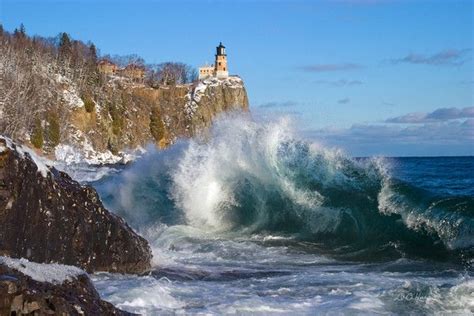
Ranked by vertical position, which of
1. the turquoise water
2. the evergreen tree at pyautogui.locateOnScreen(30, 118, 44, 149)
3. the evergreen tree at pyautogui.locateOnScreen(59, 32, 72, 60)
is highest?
the evergreen tree at pyautogui.locateOnScreen(59, 32, 72, 60)

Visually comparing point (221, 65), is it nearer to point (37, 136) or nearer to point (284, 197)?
point (37, 136)

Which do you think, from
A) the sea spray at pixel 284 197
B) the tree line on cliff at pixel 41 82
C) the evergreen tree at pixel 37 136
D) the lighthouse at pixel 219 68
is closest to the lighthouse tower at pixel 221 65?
the lighthouse at pixel 219 68

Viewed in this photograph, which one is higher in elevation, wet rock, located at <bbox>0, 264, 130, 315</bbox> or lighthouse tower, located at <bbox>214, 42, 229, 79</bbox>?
lighthouse tower, located at <bbox>214, 42, 229, 79</bbox>

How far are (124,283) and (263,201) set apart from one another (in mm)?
8301

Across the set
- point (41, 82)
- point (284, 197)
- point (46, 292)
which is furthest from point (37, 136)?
point (46, 292)

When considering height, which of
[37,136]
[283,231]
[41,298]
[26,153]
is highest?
[37,136]

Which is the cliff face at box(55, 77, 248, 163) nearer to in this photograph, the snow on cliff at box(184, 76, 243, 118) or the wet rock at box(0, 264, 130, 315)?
the snow on cliff at box(184, 76, 243, 118)

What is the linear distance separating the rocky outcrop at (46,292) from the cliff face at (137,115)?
6697cm

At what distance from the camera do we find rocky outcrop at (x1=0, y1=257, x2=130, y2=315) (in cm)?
489

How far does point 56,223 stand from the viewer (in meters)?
8.80

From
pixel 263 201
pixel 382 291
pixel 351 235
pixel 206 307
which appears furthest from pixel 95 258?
pixel 263 201

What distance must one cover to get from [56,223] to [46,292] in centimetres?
381

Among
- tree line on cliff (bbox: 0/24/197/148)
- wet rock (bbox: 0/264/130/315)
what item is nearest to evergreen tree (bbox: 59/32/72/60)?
tree line on cliff (bbox: 0/24/197/148)

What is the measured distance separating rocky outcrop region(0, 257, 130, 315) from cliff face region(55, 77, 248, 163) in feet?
220
